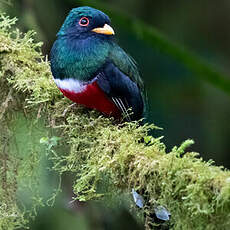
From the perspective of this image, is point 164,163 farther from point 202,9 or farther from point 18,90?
point 202,9

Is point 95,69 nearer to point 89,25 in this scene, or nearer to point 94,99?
point 94,99

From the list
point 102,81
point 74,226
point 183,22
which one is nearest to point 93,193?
point 102,81

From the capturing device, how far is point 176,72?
21.5 feet

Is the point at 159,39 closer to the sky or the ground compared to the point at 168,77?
closer to the sky

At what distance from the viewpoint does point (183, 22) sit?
788 centimetres

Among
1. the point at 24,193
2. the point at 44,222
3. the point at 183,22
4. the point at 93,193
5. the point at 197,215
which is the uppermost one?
the point at 197,215

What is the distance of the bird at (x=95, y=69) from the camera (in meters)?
3.59

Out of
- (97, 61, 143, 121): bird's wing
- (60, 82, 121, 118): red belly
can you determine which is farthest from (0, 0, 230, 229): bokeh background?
(60, 82, 121, 118): red belly

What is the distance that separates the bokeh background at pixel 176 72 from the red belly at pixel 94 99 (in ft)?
6.08

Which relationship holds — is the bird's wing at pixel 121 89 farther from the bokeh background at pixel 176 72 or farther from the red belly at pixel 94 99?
the bokeh background at pixel 176 72

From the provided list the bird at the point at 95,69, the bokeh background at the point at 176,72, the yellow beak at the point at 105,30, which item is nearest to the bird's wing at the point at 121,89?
the bird at the point at 95,69

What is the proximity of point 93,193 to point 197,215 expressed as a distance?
677 millimetres

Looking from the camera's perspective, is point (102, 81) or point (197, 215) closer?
→ point (197, 215)

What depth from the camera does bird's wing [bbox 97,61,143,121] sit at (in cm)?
364
